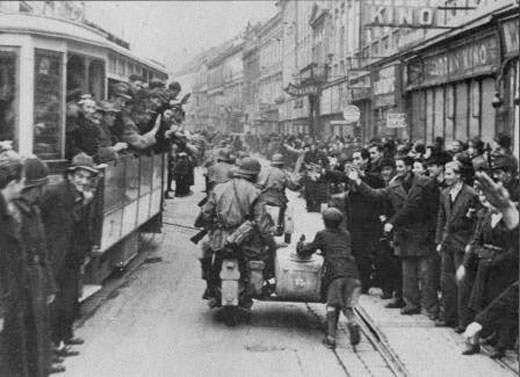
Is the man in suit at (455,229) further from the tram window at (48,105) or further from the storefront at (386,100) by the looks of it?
the storefront at (386,100)

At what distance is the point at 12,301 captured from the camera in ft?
17.4

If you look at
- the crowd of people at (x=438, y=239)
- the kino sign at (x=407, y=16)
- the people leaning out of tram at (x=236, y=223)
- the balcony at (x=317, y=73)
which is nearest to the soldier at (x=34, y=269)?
the people leaning out of tram at (x=236, y=223)

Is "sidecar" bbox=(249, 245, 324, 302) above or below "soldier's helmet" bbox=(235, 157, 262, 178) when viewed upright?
below

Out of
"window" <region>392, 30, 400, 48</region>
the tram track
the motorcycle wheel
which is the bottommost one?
the tram track

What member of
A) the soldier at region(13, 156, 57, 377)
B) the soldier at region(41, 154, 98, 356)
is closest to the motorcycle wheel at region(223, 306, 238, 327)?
the soldier at region(41, 154, 98, 356)

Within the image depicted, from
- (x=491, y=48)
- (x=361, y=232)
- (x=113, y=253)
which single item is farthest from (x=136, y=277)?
(x=491, y=48)

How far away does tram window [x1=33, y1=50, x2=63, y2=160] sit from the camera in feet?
29.5

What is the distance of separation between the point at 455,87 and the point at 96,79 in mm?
11504

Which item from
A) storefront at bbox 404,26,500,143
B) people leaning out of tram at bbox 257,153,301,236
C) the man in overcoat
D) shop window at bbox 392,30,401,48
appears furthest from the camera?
shop window at bbox 392,30,401,48

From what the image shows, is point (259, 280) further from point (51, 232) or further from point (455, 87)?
point (455, 87)

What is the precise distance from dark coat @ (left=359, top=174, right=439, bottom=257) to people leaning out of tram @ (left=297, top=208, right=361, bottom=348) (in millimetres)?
1232

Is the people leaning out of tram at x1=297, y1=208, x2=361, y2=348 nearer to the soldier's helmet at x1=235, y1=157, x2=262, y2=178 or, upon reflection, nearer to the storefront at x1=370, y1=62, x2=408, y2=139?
the soldier's helmet at x1=235, y1=157, x2=262, y2=178

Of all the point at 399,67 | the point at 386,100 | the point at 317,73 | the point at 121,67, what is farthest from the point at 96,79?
the point at 317,73

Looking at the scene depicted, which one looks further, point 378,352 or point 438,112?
point 438,112
